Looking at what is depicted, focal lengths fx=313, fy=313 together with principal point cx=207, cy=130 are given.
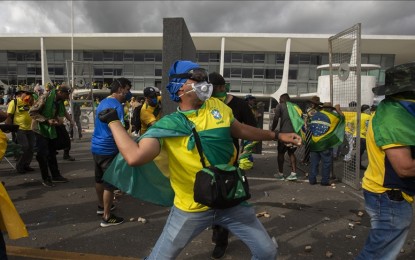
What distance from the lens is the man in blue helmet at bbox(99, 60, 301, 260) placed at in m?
2.04

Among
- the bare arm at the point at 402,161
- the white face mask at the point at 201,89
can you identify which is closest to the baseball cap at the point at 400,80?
the bare arm at the point at 402,161

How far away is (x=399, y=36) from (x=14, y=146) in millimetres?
37467

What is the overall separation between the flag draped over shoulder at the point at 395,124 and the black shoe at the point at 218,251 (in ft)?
6.73

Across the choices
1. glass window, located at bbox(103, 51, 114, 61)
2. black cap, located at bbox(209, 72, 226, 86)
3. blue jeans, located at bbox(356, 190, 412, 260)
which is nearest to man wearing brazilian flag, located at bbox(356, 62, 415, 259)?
blue jeans, located at bbox(356, 190, 412, 260)

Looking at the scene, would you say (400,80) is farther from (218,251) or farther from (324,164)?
(324,164)

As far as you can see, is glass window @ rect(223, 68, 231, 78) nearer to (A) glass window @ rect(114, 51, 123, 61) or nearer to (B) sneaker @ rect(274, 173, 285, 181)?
(A) glass window @ rect(114, 51, 123, 61)

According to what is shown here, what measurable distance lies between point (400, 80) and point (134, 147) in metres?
1.99

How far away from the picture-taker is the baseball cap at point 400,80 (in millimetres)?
2270

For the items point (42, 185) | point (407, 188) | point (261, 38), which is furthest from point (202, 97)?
point (261, 38)

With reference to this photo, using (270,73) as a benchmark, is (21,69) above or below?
above

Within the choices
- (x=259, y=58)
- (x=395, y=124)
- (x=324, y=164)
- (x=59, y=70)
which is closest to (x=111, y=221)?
(x=395, y=124)

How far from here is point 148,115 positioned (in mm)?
6137

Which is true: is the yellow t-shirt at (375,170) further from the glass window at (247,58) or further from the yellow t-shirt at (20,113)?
the glass window at (247,58)

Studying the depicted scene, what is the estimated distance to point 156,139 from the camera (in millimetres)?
1943
